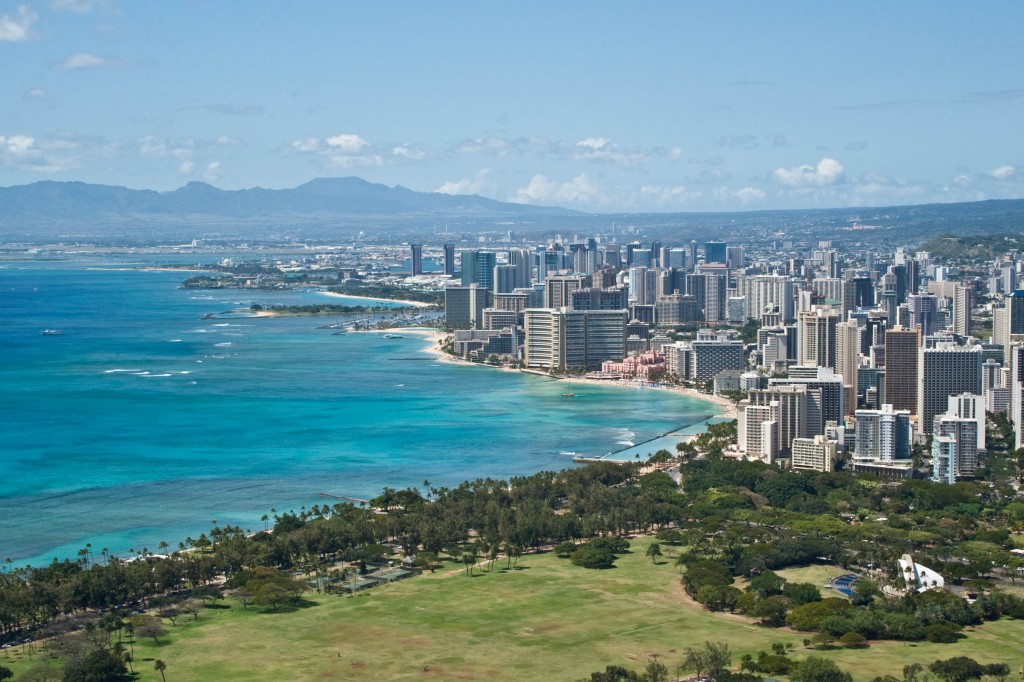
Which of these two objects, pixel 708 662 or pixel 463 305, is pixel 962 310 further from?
pixel 708 662

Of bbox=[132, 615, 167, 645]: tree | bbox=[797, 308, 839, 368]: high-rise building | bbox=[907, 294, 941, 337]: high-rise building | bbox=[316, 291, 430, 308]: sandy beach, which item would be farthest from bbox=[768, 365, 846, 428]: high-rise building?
bbox=[316, 291, 430, 308]: sandy beach

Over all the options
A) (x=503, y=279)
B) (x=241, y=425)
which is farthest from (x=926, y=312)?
(x=241, y=425)

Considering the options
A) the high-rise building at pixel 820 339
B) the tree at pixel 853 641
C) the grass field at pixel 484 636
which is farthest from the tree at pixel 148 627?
the high-rise building at pixel 820 339

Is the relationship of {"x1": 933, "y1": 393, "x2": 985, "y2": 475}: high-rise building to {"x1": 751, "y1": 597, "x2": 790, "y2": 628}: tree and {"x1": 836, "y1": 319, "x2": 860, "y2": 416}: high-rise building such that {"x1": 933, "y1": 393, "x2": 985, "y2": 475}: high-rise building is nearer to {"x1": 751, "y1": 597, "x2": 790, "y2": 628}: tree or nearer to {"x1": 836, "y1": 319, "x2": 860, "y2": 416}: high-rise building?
{"x1": 836, "y1": 319, "x2": 860, "y2": 416}: high-rise building

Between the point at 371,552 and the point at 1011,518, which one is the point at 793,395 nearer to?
the point at 1011,518

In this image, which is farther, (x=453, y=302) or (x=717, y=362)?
(x=453, y=302)

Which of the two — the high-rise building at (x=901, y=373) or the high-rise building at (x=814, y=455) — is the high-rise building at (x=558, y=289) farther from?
the high-rise building at (x=814, y=455)

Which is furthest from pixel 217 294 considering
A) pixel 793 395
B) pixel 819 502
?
pixel 819 502
